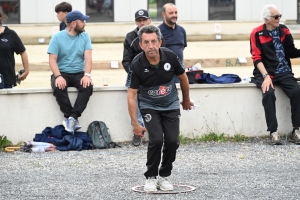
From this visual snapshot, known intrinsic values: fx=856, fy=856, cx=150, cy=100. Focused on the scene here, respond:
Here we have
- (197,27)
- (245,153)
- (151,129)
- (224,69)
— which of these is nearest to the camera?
(151,129)

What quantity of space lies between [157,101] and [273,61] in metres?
3.65

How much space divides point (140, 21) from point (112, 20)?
21642mm

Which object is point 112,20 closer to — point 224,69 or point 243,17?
point 243,17

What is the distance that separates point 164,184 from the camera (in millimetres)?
8156

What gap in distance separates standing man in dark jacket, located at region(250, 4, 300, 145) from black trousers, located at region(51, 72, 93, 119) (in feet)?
7.55

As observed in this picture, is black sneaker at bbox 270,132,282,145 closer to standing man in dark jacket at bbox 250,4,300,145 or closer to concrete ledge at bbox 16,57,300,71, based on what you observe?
standing man in dark jacket at bbox 250,4,300,145

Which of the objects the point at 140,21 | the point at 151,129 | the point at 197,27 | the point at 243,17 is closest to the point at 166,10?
the point at 140,21

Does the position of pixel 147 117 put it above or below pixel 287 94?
above

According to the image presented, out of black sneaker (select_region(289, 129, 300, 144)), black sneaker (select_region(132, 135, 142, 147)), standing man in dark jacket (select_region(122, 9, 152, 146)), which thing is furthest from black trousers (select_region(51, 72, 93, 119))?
black sneaker (select_region(289, 129, 300, 144))

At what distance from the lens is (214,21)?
32.4 metres

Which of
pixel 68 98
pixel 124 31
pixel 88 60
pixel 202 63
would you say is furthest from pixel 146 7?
pixel 68 98

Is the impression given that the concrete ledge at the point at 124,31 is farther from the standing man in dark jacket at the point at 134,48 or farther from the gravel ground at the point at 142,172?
the gravel ground at the point at 142,172

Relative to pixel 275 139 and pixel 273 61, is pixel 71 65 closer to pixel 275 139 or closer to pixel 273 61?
pixel 273 61

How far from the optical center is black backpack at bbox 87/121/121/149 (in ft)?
36.5
